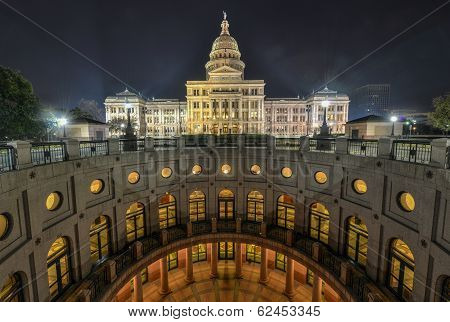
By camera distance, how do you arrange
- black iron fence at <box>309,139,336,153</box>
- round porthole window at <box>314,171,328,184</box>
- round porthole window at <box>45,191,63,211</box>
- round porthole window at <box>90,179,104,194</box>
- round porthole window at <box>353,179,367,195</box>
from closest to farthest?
round porthole window at <box>45,191,63,211</box>
round porthole window at <box>353,179,367,195</box>
round porthole window at <box>90,179,104,194</box>
round porthole window at <box>314,171,328,184</box>
black iron fence at <box>309,139,336,153</box>

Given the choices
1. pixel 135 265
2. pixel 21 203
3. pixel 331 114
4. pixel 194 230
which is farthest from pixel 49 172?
pixel 331 114

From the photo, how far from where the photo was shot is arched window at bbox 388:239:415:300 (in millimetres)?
10281

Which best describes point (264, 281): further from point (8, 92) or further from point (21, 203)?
point (8, 92)

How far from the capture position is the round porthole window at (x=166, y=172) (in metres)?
16.9

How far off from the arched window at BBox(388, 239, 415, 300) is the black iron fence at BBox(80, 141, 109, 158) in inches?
692

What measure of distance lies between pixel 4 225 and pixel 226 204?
14.2 meters

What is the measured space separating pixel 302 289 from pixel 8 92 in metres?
35.1

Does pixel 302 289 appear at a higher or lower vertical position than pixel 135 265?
lower

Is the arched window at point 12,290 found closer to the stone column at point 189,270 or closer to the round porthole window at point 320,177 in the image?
the stone column at point 189,270

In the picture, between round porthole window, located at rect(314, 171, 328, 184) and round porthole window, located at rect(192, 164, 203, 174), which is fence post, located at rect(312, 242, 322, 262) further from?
round porthole window, located at rect(192, 164, 203, 174)

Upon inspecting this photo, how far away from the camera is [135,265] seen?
13344 mm

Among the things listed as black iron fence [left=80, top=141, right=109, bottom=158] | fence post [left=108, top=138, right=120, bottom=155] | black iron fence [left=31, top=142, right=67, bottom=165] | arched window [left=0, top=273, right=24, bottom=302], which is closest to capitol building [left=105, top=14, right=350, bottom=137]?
fence post [left=108, top=138, right=120, bottom=155]

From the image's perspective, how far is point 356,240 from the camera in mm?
13406
